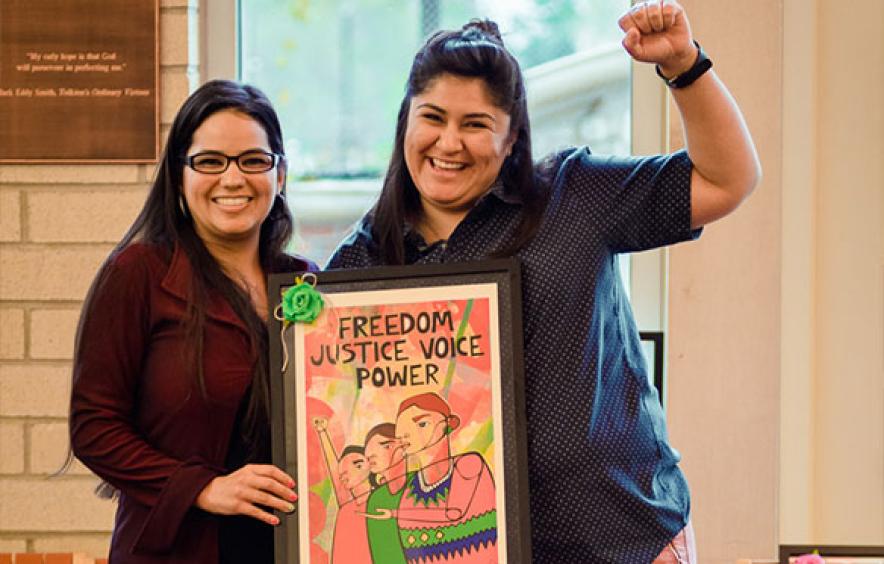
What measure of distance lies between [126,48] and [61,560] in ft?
3.89

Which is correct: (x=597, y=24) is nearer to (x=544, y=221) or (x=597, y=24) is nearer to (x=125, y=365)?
(x=544, y=221)

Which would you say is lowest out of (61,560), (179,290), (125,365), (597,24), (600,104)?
(61,560)

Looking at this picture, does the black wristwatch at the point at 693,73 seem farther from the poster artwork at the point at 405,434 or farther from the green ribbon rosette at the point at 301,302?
the green ribbon rosette at the point at 301,302

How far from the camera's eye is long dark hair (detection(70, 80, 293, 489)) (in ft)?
6.29

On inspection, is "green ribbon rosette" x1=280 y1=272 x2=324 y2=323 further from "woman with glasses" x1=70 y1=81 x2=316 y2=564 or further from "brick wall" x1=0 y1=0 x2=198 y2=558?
"brick wall" x1=0 y1=0 x2=198 y2=558

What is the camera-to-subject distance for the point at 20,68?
273 cm

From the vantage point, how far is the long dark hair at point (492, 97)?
181 centimetres

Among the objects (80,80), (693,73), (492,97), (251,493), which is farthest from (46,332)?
(693,73)

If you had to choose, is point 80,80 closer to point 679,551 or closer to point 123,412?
point 123,412

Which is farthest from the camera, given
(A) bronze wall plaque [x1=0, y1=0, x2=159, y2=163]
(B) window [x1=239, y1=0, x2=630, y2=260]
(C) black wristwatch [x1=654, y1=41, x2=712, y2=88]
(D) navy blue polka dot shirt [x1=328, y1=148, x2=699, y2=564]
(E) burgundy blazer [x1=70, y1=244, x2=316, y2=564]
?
(B) window [x1=239, y1=0, x2=630, y2=260]

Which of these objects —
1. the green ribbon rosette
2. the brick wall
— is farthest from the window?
the green ribbon rosette

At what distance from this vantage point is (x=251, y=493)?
1.77 meters

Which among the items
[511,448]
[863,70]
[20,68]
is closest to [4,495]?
[20,68]

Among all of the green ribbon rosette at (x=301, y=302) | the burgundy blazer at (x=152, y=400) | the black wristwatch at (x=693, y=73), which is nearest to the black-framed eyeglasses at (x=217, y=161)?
the burgundy blazer at (x=152, y=400)
